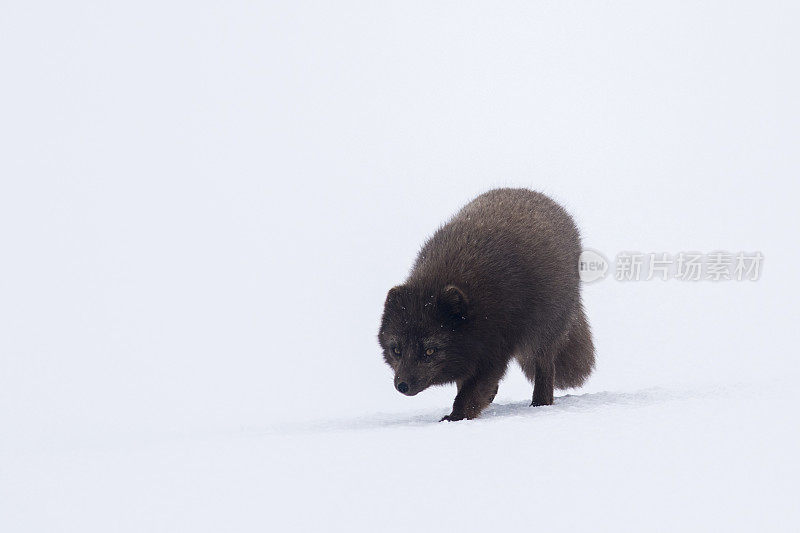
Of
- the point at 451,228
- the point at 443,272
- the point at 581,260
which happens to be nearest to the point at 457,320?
the point at 443,272

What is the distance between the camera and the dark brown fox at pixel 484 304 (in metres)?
9.51

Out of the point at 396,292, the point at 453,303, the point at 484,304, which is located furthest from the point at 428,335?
the point at 484,304

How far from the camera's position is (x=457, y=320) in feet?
31.1

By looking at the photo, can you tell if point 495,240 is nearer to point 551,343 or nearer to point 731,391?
point 551,343

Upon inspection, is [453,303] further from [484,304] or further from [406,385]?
[406,385]

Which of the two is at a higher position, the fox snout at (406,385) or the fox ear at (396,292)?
the fox ear at (396,292)

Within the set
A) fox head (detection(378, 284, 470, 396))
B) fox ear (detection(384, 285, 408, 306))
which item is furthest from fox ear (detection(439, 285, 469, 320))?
fox ear (detection(384, 285, 408, 306))

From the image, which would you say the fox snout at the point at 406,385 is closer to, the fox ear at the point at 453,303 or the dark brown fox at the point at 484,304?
the dark brown fox at the point at 484,304

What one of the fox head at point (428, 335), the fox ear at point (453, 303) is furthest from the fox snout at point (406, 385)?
the fox ear at point (453, 303)

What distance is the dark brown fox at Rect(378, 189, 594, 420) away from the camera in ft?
31.2

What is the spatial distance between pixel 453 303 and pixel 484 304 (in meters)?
0.41

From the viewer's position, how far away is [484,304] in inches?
379

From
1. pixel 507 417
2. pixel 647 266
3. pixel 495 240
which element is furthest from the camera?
pixel 647 266

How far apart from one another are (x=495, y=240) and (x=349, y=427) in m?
2.52
